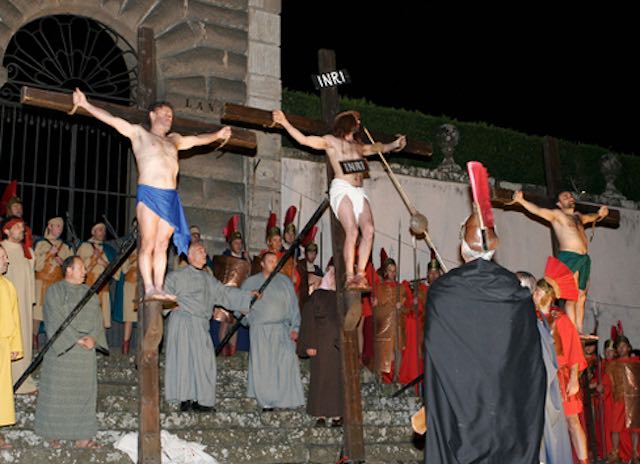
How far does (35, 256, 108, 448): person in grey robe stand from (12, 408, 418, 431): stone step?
1.24ft

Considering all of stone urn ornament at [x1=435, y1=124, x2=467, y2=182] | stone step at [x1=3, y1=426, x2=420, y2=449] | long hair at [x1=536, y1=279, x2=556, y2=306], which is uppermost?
stone urn ornament at [x1=435, y1=124, x2=467, y2=182]

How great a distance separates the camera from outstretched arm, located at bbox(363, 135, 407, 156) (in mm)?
10391

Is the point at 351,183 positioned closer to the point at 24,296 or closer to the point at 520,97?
the point at 24,296

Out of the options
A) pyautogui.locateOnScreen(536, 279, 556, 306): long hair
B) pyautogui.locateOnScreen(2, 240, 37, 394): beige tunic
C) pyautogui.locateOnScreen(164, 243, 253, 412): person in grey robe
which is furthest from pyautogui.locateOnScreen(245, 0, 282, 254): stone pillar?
pyautogui.locateOnScreen(536, 279, 556, 306): long hair

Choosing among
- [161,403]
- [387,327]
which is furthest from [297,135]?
[387,327]

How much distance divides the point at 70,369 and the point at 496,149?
1044cm

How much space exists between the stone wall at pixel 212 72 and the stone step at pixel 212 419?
158 inches

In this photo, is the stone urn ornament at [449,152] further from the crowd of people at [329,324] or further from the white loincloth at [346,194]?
the white loincloth at [346,194]

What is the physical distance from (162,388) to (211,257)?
3.51 m

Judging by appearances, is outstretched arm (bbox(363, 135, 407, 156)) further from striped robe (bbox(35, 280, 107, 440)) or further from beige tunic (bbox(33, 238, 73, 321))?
beige tunic (bbox(33, 238, 73, 321))

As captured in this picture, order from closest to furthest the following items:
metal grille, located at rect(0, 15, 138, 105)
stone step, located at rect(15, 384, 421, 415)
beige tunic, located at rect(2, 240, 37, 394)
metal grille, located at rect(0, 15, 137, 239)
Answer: stone step, located at rect(15, 384, 421, 415) < beige tunic, located at rect(2, 240, 37, 394) < metal grille, located at rect(0, 15, 137, 239) < metal grille, located at rect(0, 15, 138, 105)

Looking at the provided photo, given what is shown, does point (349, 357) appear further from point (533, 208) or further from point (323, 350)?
point (533, 208)

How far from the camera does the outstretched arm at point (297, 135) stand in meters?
10.1

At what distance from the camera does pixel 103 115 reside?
29.8ft
